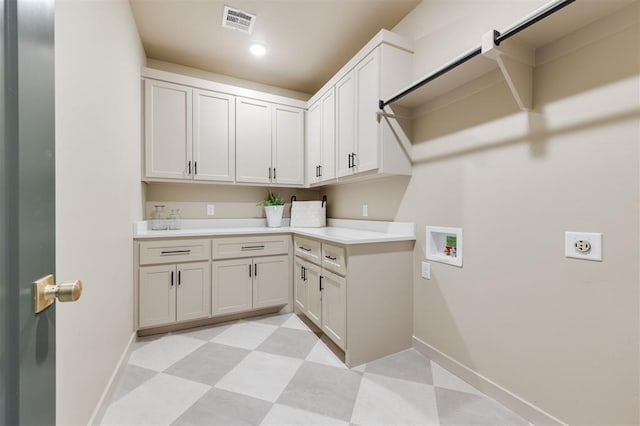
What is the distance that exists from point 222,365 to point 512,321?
6.00 ft

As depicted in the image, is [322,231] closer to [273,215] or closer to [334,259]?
[334,259]

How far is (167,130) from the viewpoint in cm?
265

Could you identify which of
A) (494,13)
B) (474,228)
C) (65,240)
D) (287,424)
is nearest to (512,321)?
(474,228)

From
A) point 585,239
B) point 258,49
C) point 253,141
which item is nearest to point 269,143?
point 253,141

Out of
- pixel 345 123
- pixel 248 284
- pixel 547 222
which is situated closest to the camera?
pixel 547 222

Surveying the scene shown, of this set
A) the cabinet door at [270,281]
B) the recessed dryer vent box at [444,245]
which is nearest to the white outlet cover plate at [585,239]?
the recessed dryer vent box at [444,245]

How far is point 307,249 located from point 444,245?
1168 millimetres

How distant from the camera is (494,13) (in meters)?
1.58

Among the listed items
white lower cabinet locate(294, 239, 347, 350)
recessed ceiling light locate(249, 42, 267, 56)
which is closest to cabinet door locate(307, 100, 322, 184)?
recessed ceiling light locate(249, 42, 267, 56)

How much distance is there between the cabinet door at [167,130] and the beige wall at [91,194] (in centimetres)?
50

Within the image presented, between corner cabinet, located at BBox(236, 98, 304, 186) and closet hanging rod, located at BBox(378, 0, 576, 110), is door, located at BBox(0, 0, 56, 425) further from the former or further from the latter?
corner cabinet, located at BBox(236, 98, 304, 186)

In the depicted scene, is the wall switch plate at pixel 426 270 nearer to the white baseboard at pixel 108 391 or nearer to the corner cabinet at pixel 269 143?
the corner cabinet at pixel 269 143

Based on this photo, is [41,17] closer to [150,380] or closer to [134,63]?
[150,380]

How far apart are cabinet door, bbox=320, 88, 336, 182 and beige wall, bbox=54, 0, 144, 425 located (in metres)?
1.65
